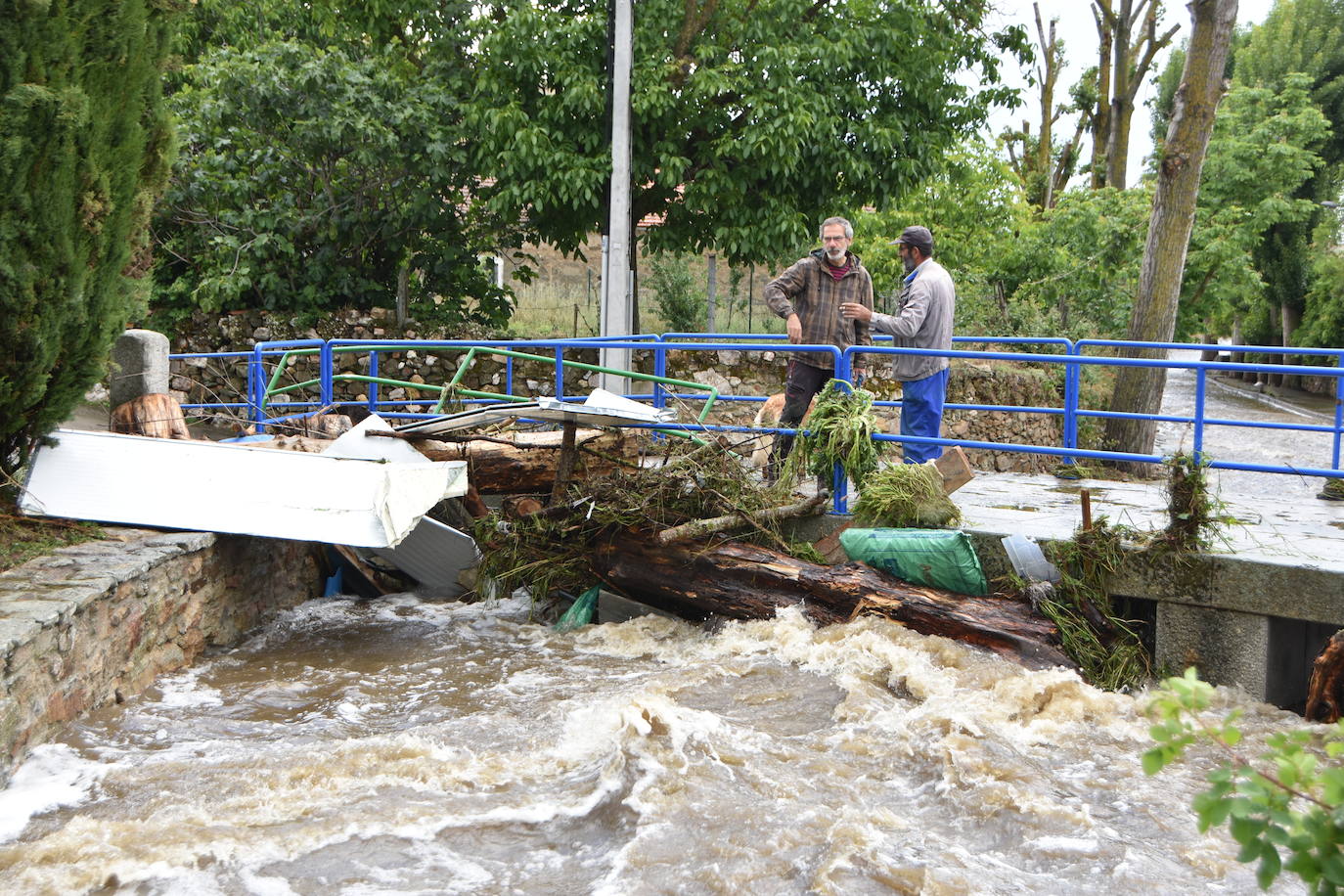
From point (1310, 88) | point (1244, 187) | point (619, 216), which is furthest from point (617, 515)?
point (1310, 88)

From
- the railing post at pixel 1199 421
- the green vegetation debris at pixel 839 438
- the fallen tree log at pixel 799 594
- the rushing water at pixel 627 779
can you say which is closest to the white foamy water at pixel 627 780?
the rushing water at pixel 627 779

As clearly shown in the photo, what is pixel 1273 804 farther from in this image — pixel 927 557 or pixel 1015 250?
pixel 1015 250

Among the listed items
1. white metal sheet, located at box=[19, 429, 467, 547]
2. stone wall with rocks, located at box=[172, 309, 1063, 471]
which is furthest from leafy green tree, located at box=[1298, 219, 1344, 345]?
white metal sheet, located at box=[19, 429, 467, 547]

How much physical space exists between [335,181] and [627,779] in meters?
12.1

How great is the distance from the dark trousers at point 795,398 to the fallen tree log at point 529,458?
3.28ft

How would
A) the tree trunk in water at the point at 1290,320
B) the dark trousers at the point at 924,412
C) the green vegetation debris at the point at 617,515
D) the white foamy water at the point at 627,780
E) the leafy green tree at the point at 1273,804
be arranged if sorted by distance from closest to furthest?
the leafy green tree at the point at 1273,804
the white foamy water at the point at 627,780
the green vegetation debris at the point at 617,515
the dark trousers at the point at 924,412
the tree trunk in water at the point at 1290,320


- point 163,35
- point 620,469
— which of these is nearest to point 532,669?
point 620,469

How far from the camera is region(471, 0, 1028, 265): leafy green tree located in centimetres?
1303

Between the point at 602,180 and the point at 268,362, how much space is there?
17.2 feet

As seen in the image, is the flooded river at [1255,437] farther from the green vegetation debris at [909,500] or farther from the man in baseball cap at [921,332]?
the green vegetation debris at [909,500]

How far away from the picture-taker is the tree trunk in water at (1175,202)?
11.2 metres

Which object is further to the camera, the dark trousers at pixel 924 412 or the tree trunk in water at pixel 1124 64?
the tree trunk in water at pixel 1124 64

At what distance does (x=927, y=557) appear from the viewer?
20.9 feet

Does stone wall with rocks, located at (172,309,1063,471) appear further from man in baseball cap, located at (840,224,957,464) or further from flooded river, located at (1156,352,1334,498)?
man in baseball cap, located at (840,224,957,464)
